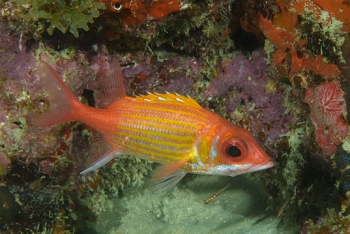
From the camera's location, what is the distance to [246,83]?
422 cm

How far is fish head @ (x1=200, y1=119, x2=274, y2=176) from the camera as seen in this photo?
241 centimetres

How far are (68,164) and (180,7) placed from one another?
260 centimetres

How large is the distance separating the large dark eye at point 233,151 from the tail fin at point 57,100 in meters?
1.52

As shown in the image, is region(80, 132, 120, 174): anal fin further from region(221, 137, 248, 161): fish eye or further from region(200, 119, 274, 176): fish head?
region(221, 137, 248, 161): fish eye

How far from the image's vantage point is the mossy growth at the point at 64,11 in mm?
2812

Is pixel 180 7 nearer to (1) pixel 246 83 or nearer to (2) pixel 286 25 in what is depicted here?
(2) pixel 286 25

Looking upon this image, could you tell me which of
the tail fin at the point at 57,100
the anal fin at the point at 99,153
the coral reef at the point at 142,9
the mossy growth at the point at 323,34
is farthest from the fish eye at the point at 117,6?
the mossy growth at the point at 323,34

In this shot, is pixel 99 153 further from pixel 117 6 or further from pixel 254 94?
→ pixel 254 94

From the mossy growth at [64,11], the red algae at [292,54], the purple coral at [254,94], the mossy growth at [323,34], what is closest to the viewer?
the mossy growth at [64,11]

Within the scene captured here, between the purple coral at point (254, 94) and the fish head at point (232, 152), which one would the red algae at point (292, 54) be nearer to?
the purple coral at point (254, 94)

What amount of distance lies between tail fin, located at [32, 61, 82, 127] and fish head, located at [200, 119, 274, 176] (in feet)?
4.49

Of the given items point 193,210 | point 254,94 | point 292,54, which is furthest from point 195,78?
point 193,210

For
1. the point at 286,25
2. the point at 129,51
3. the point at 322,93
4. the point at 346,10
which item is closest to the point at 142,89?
the point at 129,51

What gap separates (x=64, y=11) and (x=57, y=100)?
2.95 feet
